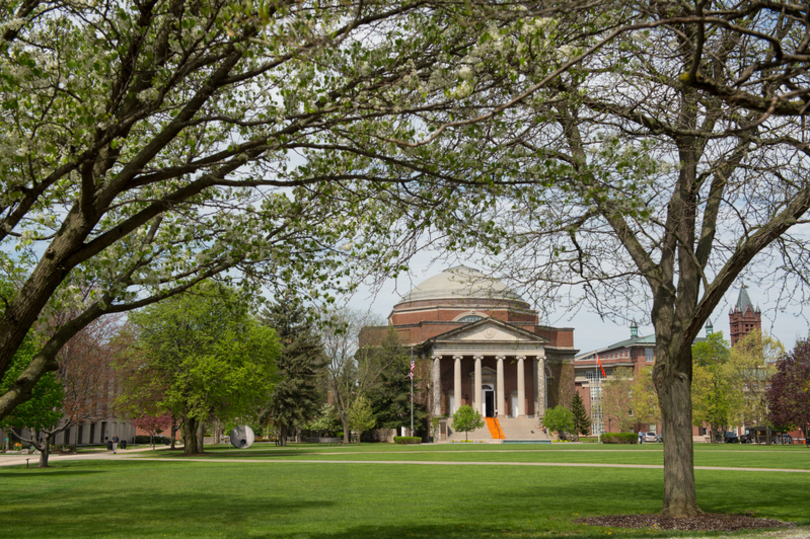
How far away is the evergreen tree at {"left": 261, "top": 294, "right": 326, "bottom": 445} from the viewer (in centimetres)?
5622

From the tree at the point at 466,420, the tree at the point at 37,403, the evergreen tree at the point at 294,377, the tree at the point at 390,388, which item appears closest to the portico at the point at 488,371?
the tree at the point at 390,388

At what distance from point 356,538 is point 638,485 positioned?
1105 centimetres

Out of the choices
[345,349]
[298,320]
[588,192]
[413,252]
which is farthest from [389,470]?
[345,349]

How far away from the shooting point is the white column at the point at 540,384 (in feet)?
234

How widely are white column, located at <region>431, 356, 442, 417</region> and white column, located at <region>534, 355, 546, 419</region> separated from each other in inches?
399

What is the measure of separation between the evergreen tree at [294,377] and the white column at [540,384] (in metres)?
24.7

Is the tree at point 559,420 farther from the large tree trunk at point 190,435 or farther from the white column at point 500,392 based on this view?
the large tree trunk at point 190,435

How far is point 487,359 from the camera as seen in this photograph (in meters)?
75.6

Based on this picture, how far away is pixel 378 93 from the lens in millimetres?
7223

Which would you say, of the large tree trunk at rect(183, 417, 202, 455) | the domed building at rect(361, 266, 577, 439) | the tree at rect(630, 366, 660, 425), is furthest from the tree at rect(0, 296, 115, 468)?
the tree at rect(630, 366, 660, 425)

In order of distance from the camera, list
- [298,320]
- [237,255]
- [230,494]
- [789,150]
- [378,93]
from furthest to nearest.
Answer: [298,320] → [230,494] → [789,150] → [237,255] → [378,93]

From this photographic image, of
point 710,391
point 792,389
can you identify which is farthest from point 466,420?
point 792,389

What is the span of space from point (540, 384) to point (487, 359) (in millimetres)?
6412

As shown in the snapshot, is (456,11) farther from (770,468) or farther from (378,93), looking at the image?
(770,468)
